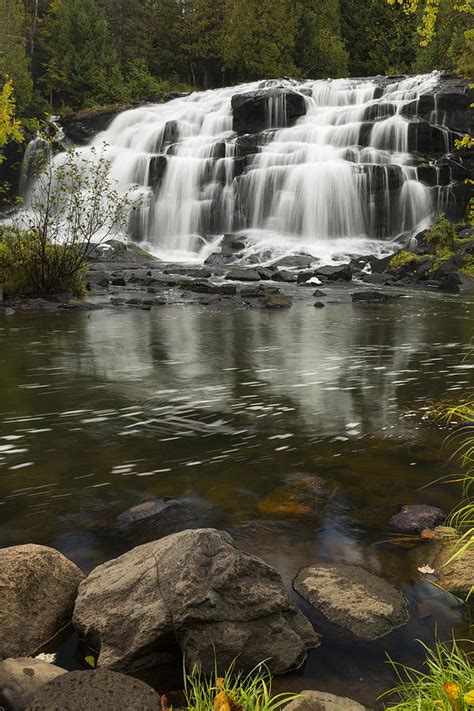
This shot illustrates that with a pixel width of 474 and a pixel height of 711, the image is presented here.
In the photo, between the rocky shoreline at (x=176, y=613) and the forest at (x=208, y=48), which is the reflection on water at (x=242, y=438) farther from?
the forest at (x=208, y=48)

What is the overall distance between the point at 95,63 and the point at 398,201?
35.2m

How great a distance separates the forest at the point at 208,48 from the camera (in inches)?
1964

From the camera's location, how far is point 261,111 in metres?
36.8

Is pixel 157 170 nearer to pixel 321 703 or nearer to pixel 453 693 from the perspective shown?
pixel 321 703

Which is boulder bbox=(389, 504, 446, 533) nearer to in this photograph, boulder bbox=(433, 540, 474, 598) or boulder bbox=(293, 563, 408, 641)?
boulder bbox=(433, 540, 474, 598)

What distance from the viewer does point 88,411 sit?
6785mm

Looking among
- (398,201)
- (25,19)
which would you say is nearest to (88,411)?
(398,201)

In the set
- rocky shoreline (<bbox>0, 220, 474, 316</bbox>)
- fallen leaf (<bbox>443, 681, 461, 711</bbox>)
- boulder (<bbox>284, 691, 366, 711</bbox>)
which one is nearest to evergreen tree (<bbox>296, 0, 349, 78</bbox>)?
rocky shoreline (<bbox>0, 220, 474, 316</bbox>)

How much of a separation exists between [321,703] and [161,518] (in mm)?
1985

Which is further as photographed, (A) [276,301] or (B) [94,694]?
(A) [276,301]

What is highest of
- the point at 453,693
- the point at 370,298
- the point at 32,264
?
the point at 32,264

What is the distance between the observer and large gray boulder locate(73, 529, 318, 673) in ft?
8.87

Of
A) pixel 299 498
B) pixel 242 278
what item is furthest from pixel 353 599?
pixel 242 278

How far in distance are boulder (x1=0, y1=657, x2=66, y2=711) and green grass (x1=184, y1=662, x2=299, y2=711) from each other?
571 millimetres
